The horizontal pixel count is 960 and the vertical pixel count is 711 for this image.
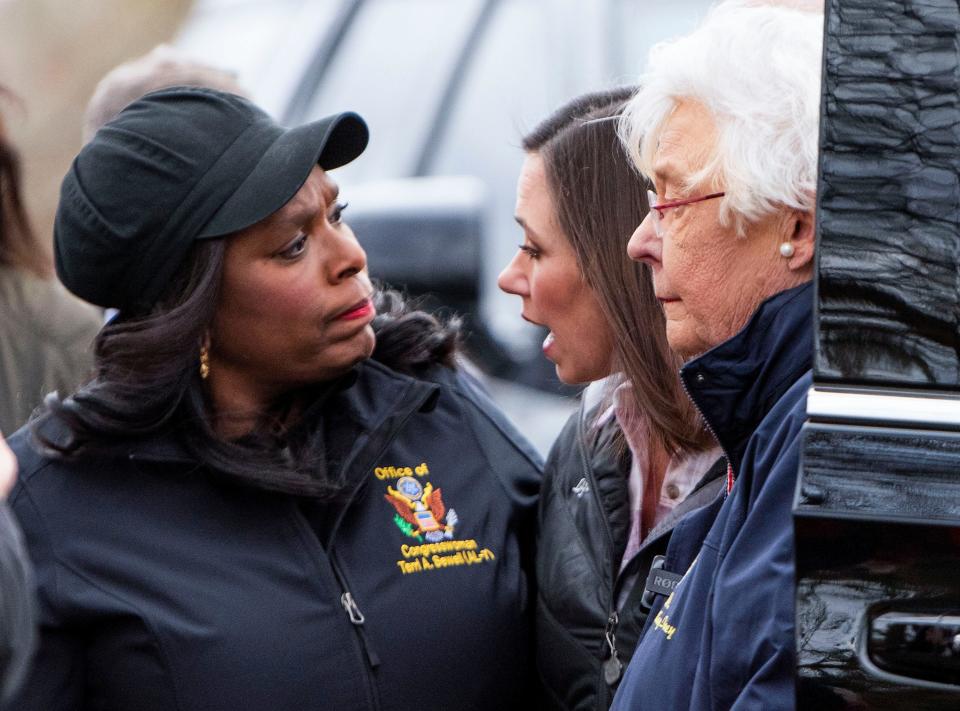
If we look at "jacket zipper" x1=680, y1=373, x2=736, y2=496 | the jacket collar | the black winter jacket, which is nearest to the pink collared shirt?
"jacket zipper" x1=680, y1=373, x2=736, y2=496

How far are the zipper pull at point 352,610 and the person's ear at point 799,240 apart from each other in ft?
3.18

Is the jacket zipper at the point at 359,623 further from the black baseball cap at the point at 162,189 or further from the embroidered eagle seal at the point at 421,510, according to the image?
the black baseball cap at the point at 162,189

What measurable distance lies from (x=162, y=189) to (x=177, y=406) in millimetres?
363

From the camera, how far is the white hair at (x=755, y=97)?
1948 mm

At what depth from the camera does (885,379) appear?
64.2 inches

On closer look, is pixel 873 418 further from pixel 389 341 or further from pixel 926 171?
pixel 389 341

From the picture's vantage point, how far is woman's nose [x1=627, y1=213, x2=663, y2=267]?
2.34 meters

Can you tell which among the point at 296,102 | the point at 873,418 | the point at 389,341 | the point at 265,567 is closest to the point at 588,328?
the point at 389,341

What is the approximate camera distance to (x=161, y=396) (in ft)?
8.56

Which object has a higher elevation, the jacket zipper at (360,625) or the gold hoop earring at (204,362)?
the gold hoop earring at (204,362)

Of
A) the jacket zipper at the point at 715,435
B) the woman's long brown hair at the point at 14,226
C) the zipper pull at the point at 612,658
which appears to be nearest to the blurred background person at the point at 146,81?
the woman's long brown hair at the point at 14,226

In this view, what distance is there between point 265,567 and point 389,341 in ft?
1.95

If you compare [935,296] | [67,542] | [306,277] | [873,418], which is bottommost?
[67,542]

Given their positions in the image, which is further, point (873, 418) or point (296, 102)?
point (296, 102)
